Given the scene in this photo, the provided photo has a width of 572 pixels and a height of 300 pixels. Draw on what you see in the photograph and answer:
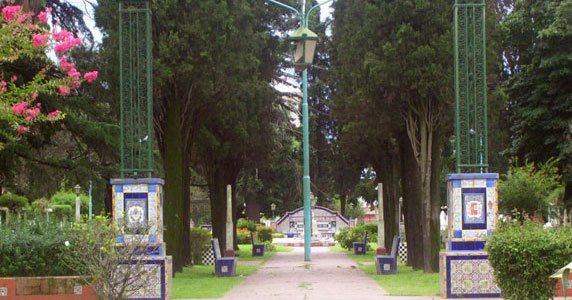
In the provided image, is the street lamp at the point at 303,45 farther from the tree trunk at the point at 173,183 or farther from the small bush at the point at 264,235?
the small bush at the point at 264,235

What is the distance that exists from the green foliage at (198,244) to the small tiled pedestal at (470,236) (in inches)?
681

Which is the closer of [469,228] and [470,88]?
[469,228]

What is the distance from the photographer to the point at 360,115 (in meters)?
25.2

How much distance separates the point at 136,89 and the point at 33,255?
3.69 metres

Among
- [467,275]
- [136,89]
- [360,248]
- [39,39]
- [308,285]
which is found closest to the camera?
[39,39]

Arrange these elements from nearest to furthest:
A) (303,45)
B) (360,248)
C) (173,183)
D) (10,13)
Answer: (10,13)
(303,45)
(173,183)
(360,248)

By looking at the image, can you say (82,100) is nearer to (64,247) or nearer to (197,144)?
(197,144)

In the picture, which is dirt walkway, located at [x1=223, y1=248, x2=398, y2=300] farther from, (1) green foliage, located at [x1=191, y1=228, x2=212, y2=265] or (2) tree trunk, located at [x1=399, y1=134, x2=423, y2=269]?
(1) green foliage, located at [x1=191, y1=228, x2=212, y2=265]

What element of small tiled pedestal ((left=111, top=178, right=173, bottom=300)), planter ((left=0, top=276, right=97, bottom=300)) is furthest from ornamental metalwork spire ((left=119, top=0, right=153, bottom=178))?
planter ((left=0, top=276, right=97, bottom=300))

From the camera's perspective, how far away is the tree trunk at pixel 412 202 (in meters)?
25.8

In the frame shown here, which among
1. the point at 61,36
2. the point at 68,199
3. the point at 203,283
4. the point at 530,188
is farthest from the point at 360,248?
the point at 61,36

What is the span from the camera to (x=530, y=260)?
12.8 m

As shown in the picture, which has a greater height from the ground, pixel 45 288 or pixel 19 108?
pixel 19 108

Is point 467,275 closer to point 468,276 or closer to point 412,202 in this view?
point 468,276
